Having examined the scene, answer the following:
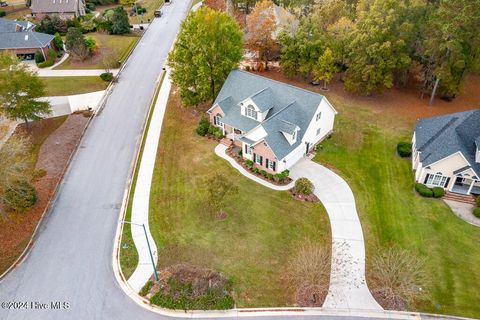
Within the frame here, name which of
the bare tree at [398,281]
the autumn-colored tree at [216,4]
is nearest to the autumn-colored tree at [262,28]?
the autumn-colored tree at [216,4]

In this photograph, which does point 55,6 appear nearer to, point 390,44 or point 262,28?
point 262,28

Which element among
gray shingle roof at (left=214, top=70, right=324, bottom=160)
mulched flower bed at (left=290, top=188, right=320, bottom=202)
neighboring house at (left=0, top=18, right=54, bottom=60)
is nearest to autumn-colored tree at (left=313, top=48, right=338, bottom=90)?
gray shingle roof at (left=214, top=70, right=324, bottom=160)

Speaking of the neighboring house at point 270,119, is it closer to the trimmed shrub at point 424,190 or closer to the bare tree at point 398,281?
the trimmed shrub at point 424,190

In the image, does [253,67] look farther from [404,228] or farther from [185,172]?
[404,228]

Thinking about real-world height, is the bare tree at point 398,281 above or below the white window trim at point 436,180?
below

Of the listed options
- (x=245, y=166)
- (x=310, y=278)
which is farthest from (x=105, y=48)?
(x=310, y=278)

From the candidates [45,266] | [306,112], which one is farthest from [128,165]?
[306,112]
